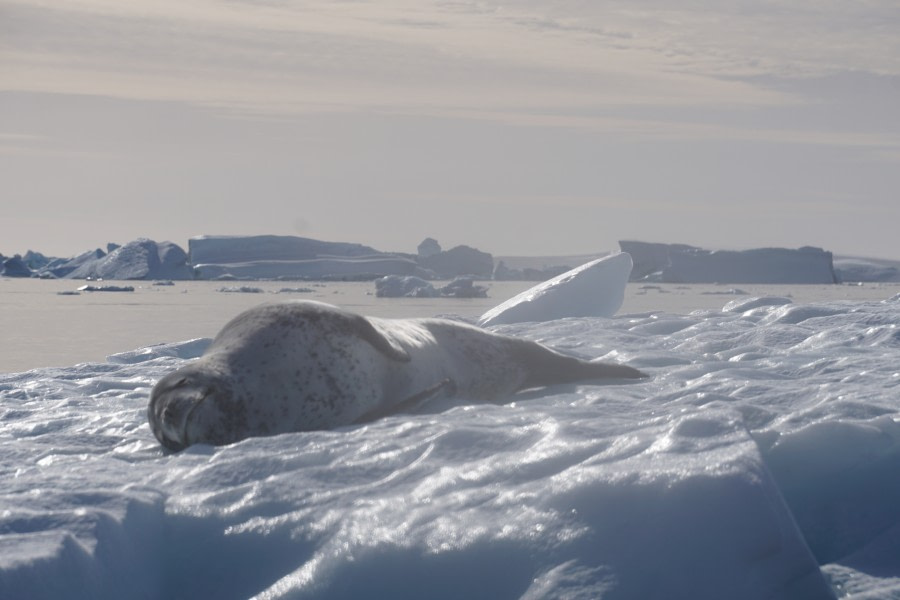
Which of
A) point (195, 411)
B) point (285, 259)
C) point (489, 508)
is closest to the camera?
point (489, 508)

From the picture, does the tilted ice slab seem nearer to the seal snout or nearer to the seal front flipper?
the seal front flipper

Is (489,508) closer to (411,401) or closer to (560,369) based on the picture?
(411,401)

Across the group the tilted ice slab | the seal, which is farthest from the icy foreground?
the tilted ice slab

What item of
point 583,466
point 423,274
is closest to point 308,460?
point 583,466

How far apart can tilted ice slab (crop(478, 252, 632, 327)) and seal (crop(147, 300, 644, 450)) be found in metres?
4.86

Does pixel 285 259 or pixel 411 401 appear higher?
pixel 285 259

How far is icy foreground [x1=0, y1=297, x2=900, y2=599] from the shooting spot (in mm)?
2299

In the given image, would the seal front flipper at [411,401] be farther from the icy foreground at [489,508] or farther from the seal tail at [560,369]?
the seal tail at [560,369]

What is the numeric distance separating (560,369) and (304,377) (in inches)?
64.9

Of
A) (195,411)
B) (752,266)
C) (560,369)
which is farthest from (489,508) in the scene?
(752,266)

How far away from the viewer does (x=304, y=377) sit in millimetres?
3980

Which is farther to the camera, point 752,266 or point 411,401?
point 752,266

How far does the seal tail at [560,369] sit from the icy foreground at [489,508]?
126 cm

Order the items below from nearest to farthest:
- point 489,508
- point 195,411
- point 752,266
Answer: point 489,508, point 195,411, point 752,266
